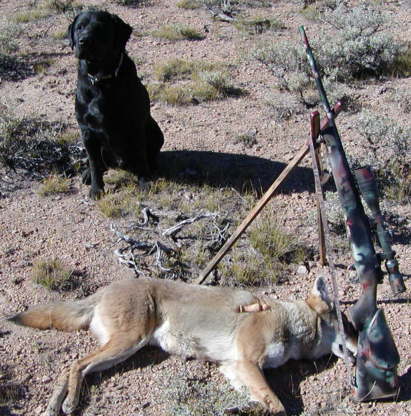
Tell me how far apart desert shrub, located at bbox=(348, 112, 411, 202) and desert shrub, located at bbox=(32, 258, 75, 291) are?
3.05 meters

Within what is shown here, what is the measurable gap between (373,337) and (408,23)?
7.68 metres

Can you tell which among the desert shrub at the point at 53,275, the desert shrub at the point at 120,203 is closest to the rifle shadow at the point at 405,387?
the desert shrub at the point at 53,275

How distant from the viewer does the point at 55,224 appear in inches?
233

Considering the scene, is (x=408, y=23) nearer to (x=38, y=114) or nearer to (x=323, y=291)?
(x=38, y=114)

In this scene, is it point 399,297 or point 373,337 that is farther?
point 399,297

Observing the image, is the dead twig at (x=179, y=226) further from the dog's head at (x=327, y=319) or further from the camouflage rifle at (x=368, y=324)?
the camouflage rifle at (x=368, y=324)

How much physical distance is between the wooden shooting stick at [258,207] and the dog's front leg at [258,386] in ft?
2.87

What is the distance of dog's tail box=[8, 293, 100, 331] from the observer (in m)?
4.42

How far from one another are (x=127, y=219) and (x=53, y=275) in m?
1.09

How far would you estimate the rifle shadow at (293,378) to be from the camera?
163 inches

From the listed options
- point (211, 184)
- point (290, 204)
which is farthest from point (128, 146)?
point (290, 204)

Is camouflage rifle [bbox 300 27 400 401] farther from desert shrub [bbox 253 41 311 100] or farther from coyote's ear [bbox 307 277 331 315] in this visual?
desert shrub [bbox 253 41 311 100]

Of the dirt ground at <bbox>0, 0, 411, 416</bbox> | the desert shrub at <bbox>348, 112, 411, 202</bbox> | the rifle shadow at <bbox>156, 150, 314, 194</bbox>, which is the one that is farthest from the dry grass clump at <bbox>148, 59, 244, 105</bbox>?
the desert shrub at <bbox>348, 112, 411, 202</bbox>

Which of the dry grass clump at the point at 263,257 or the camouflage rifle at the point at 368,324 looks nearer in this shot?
the camouflage rifle at the point at 368,324
